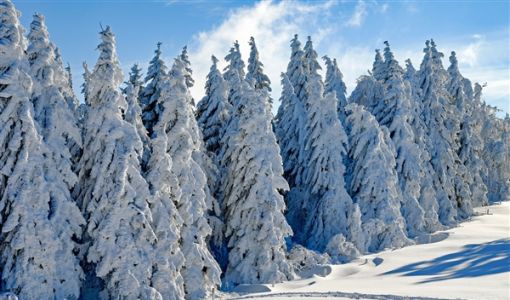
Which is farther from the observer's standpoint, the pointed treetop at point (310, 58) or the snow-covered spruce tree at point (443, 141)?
the snow-covered spruce tree at point (443, 141)

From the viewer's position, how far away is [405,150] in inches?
1767

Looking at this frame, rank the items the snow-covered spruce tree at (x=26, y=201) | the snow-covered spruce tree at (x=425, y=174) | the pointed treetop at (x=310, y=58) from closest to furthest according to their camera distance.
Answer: the snow-covered spruce tree at (x=26, y=201)
the snow-covered spruce tree at (x=425, y=174)
the pointed treetop at (x=310, y=58)

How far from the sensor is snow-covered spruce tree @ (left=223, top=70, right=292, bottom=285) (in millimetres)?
31109

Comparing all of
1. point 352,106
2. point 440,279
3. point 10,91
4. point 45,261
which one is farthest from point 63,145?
point 352,106

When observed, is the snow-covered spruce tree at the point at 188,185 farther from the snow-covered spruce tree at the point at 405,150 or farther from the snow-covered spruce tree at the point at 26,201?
the snow-covered spruce tree at the point at 405,150

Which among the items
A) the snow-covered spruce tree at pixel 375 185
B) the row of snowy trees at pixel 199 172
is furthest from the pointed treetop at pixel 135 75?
the snow-covered spruce tree at pixel 375 185

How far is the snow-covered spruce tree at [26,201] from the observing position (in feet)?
74.3

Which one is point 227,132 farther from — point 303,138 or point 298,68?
point 298,68

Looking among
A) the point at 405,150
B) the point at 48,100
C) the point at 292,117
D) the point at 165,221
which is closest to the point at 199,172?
the point at 165,221

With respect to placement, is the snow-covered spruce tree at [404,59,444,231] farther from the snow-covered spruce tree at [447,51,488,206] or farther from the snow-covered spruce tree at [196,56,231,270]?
the snow-covered spruce tree at [196,56,231,270]

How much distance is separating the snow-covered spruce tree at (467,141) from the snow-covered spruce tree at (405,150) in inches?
448

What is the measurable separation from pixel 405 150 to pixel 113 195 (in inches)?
1109

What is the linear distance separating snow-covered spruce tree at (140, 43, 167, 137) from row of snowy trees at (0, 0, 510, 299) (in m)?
0.09

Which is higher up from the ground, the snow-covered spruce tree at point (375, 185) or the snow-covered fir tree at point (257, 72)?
the snow-covered fir tree at point (257, 72)
